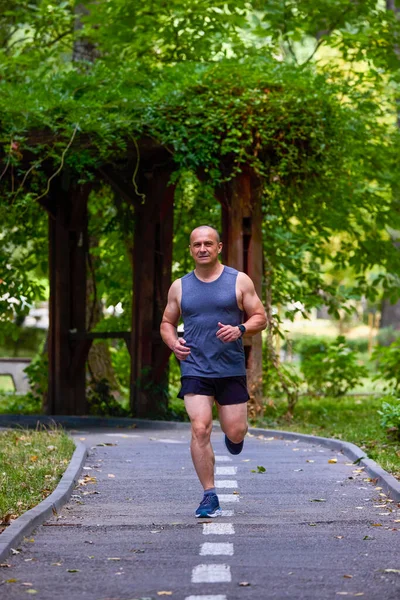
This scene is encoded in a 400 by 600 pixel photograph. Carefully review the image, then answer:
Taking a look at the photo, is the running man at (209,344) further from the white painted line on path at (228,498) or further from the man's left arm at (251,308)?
the white painted line on path at (228,498)

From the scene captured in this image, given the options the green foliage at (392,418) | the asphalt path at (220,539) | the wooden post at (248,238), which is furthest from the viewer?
the wooden post at (248,238)

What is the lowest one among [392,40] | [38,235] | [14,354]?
[14,354]

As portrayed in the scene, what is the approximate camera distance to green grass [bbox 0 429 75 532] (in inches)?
342

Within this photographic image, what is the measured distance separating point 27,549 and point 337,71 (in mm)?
14017

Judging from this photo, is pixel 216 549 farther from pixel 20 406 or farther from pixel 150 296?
pixel 20 406

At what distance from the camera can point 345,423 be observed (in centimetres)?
1692

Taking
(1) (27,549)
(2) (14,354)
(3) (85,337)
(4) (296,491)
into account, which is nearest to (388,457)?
(4) (296,491)


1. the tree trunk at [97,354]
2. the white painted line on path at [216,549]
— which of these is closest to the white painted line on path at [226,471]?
the white painted line on path at [216,549]

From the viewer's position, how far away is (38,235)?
67.8 ft

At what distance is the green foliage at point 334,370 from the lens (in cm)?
2336

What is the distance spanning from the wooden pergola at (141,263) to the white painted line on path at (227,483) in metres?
6.33

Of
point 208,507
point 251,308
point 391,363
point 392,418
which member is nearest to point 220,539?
point 208,507

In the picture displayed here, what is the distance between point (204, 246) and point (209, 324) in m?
0.55

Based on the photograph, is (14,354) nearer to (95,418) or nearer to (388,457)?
(95,418)
